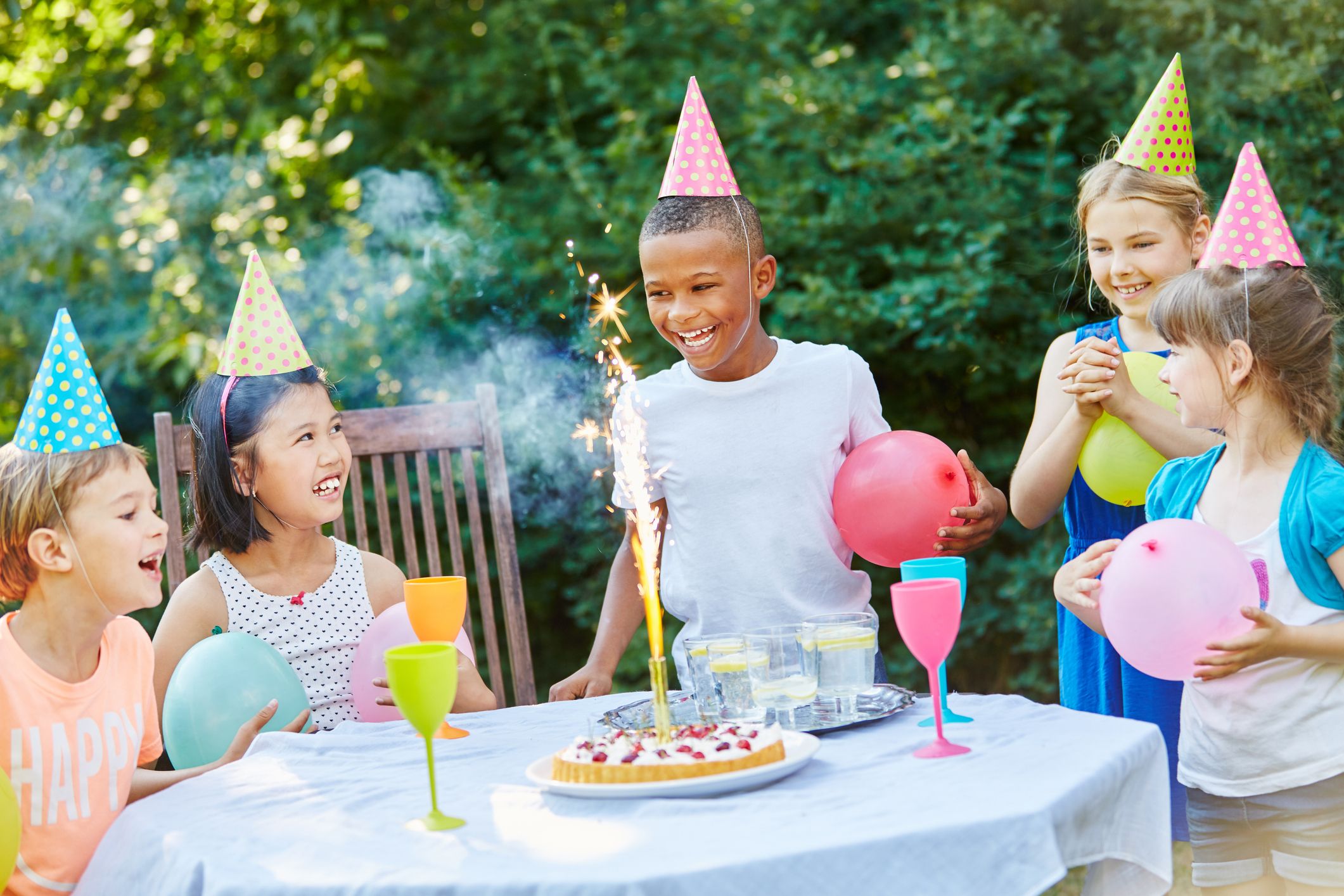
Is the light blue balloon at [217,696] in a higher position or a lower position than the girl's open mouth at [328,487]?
lower

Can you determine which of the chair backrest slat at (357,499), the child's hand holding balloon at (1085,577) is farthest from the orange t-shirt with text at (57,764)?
the child's hand holding balloon at (1085,577)

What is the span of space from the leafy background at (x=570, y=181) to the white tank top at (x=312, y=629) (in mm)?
1447

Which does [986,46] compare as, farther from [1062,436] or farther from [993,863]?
[993,863]

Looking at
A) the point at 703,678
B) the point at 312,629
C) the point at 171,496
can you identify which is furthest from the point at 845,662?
the point at 171,496

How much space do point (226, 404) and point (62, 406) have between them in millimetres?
591

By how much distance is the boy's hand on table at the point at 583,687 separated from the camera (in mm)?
2219

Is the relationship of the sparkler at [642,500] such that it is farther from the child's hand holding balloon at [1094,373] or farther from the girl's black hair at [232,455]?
the child's hand holding balloon at [1094,373]

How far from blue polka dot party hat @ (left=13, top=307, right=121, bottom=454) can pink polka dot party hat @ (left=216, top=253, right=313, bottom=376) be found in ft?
1.63

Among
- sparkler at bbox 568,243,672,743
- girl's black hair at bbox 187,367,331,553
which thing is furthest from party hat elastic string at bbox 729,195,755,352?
girl's black hair at bbox 187,367,331,553

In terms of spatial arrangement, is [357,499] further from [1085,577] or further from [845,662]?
[1085,577]

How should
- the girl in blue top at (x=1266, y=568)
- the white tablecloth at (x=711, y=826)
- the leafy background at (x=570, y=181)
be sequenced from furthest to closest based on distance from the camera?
the leafy background at (x=570, y=181), the girl in blue top at (x=1266, y=568), the white tablecloth at (x=711, y=826)

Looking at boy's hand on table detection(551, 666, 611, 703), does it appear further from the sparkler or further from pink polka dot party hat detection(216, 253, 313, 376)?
pink polka dot party hat detection(216, 253, 313, 376)

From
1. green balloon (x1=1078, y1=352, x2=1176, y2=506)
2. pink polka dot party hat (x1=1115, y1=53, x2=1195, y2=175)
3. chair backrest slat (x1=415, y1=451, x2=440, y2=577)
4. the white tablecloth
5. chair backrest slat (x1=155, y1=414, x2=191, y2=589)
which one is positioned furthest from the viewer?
chair backrest slat (x1=415, y1=451, x2=440, y2=577)

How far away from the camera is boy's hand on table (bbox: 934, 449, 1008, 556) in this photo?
2205mm
